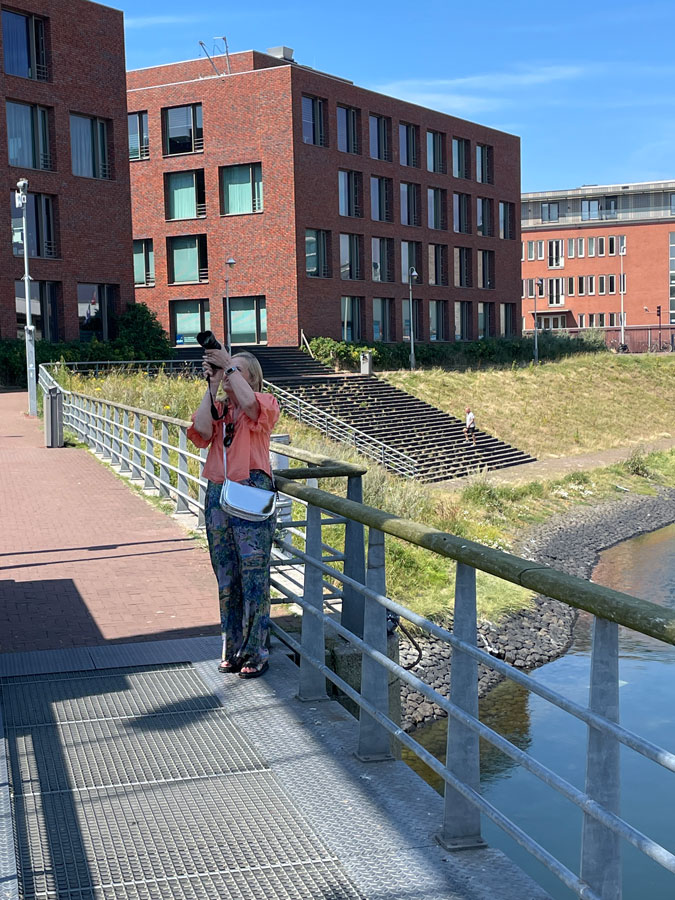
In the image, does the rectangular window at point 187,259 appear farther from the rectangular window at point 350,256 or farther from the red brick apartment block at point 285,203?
the rectangular window at point 350,256

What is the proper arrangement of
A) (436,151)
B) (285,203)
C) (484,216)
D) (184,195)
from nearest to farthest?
(285,203) < (184,195) < (436,151) < (484,216)

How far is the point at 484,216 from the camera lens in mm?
64688

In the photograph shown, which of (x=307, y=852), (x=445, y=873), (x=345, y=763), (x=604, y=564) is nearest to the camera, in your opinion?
(x=445, y=873)

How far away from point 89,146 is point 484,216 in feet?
91.8

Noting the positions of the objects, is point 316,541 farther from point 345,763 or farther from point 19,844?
point 19,844

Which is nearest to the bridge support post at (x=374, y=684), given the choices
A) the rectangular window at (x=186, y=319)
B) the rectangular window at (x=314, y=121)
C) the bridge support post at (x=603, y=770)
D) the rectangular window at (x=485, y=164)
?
the bridge support post at (x=603, y=770)

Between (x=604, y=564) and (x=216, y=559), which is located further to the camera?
(x=604, y=564)

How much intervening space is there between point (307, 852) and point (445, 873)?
55 cm

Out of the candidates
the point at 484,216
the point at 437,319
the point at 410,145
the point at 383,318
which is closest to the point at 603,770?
the point at 383,318

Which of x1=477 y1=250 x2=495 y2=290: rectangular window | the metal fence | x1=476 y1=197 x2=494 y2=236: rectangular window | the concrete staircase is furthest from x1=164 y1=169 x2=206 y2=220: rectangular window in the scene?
the metal fence

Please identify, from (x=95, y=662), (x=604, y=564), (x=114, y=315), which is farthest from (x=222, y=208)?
(x=95, y=662)

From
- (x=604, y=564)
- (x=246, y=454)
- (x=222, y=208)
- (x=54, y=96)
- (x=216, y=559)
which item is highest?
(x=54, y=96)

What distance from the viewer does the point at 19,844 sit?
405 cm

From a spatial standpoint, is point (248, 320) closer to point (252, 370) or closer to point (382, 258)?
point (382, 258)
